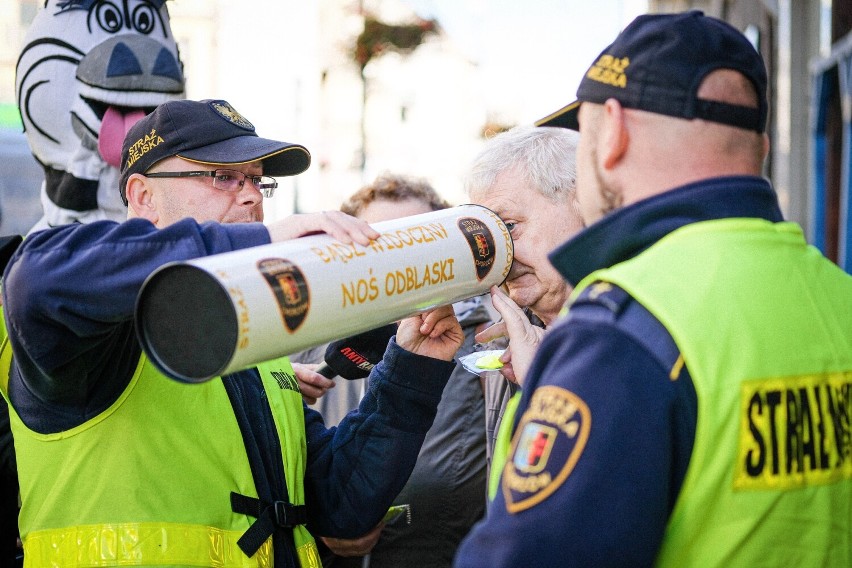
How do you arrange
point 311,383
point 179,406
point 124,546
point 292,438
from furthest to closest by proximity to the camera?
point 311,383
point 292,438
point 179,406
point 124,546

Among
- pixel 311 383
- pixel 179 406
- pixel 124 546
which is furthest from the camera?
pixel 311 383

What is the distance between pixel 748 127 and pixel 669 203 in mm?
212

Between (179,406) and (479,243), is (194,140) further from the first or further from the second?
(479,243)

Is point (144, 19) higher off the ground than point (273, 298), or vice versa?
point (144, 19)

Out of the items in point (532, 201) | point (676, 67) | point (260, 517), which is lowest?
point (260, 517)

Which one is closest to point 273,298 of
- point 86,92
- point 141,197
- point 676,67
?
point 676,67

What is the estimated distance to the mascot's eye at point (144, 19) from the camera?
4379 mm

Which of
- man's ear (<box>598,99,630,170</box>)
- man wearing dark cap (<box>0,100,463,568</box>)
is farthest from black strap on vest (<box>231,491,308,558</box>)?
man's ear (<box>598,99,630,170</box>)

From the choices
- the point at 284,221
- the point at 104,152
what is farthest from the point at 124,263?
the point at 104,152

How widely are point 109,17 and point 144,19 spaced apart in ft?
0.49

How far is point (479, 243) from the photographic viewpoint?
7.95 ft

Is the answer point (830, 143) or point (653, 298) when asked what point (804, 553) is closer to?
point (653, 298)

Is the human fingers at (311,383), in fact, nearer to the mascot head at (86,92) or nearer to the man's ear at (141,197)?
the man's ear at (141,197)

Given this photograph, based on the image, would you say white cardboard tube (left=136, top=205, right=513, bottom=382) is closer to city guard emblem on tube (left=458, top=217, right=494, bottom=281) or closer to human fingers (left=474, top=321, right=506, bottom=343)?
city guard emblem on tube (left=458, top=217, right=494, bottom=281)
